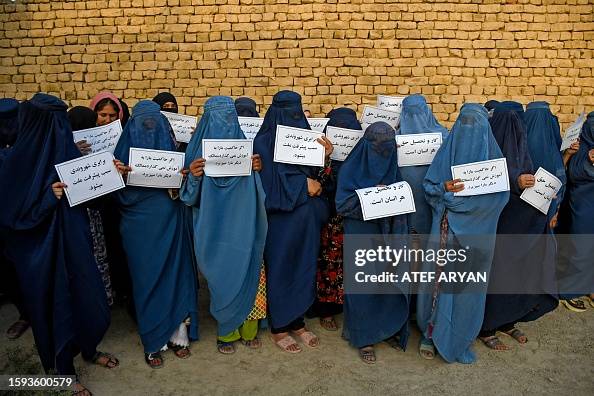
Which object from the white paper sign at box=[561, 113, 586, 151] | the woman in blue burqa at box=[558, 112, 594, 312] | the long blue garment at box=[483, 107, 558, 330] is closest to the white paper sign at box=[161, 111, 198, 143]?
the long blue garment at box=[483, 107, 558, 330]

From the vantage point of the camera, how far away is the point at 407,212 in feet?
10.9

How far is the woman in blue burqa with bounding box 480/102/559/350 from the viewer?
357cm

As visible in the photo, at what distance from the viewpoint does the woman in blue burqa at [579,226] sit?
4242mm

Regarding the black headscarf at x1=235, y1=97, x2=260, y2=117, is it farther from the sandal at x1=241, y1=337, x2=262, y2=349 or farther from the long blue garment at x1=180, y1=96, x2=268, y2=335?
the sandal at x1=241, y1=337, x2=262, y2=349

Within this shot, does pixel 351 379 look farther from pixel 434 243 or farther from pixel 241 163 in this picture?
pixel 241 163

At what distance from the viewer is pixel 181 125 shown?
4395mm

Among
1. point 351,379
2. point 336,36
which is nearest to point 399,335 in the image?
point 351,379

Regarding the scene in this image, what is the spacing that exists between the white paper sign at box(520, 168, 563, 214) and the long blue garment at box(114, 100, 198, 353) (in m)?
2.36

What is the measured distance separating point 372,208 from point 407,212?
0.23 metres

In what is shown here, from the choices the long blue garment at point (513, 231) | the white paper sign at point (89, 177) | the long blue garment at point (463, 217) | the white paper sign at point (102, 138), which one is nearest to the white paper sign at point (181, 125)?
the white paper sign at point (102, 138)

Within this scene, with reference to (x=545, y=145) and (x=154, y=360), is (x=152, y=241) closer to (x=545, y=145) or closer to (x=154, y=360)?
(x=154, y=360)

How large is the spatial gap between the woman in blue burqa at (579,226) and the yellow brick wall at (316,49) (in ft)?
12.0

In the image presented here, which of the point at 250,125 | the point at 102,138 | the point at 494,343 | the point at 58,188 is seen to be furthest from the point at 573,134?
the point at 58,188

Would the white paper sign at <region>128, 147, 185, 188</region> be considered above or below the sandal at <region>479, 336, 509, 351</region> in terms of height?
above
